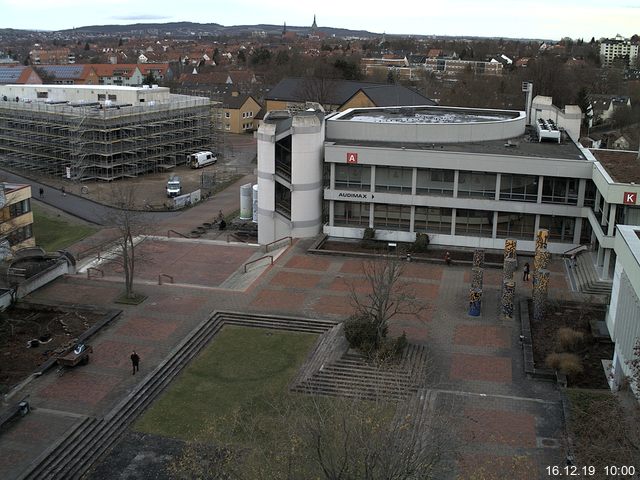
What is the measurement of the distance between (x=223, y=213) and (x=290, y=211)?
42.9ft

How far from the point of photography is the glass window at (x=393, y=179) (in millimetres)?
42531

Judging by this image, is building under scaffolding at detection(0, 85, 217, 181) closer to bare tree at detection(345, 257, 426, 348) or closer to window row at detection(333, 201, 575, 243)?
window row at detection(333, 201, 575, 243)

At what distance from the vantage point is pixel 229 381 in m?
26.4

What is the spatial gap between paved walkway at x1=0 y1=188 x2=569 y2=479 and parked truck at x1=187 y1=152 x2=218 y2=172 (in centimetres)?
2954

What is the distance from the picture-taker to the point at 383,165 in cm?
4225

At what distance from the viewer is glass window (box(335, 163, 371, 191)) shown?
43.2m

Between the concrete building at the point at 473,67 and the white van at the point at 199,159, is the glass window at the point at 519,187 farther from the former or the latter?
the concrete building at the point at 473,67

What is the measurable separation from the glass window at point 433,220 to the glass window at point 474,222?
0.63m

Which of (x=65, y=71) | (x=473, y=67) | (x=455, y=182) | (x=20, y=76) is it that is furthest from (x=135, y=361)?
(x=473, y=67)

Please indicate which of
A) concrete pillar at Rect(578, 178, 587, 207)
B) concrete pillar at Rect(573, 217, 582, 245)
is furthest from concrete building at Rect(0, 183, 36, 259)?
concrete pillar at Rect(578, 178, 587, 207)

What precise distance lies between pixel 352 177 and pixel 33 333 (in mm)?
20420

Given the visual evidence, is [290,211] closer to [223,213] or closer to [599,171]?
[223,213]

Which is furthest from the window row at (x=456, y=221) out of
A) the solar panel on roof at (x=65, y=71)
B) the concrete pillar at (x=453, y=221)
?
the solar panel on roof at (x=65, y=71)

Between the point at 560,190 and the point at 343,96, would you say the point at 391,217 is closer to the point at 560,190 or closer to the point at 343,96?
the point at 560,190
